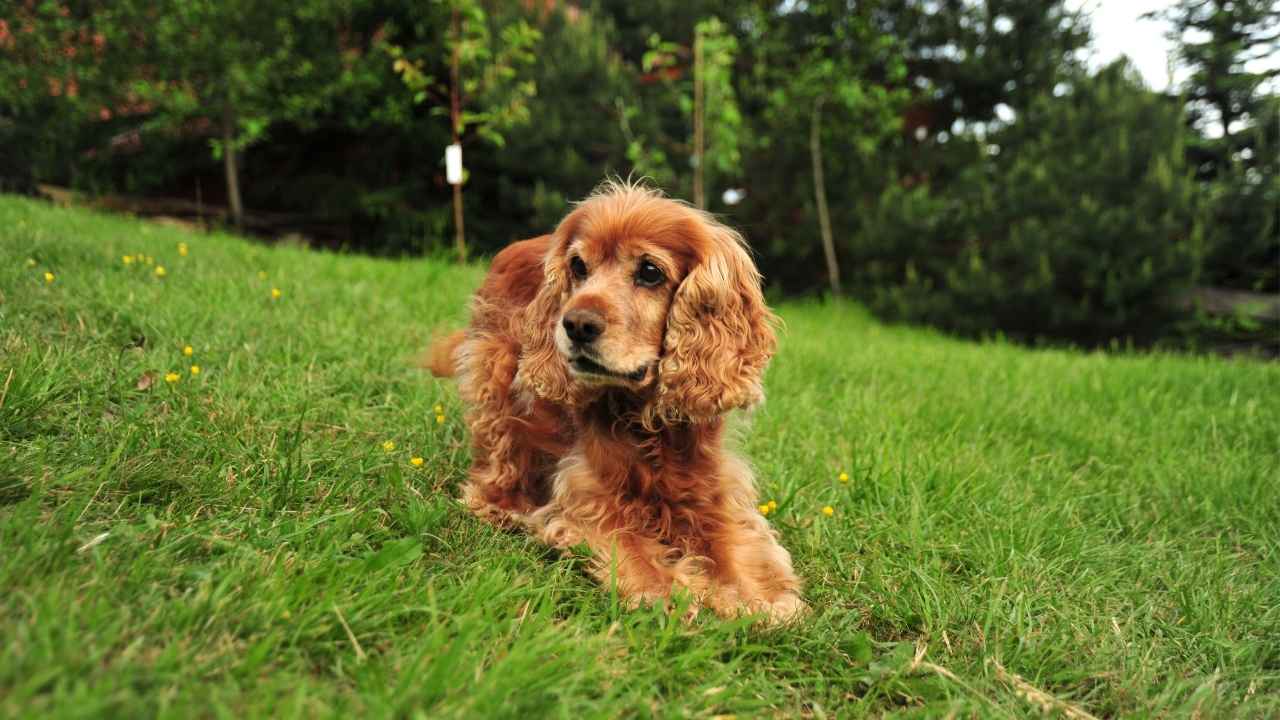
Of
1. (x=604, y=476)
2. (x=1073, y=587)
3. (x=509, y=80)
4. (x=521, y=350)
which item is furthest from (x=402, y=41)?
(x=1073, y=587)

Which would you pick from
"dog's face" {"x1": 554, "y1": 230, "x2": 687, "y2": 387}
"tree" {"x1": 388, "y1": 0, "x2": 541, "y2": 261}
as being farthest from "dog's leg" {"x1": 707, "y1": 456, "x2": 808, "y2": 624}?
"tree" {"x1": 388, "y1": 0, "x2": 541, "y2": 261}

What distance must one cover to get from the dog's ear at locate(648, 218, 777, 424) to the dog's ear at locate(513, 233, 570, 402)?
0.32 m

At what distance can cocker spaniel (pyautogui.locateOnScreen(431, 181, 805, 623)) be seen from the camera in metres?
2.04

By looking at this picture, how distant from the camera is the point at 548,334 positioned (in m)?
2.37

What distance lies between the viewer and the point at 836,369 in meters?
4.82

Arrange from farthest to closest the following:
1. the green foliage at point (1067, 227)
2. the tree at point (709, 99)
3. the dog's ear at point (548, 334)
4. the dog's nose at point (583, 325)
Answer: the green foliage at point (1067, 227) → the tree at point (709, 99) → the dog's ear at point (548, 334) → the dog's nose at point (583, 325)

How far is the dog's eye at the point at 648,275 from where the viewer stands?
2.18 m

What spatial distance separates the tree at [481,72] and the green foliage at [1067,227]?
15.0 feet

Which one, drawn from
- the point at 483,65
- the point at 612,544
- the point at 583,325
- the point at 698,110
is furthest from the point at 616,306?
the point at 483,65

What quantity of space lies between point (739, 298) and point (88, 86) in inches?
327

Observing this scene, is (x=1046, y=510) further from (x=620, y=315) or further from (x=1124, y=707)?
(x=620, y=315)

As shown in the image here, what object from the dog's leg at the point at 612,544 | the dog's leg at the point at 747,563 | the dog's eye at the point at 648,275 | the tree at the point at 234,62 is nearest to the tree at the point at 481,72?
the tree at the point at 234,62

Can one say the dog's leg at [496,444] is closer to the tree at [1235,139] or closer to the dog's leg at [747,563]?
the dog's leg at [747,563]

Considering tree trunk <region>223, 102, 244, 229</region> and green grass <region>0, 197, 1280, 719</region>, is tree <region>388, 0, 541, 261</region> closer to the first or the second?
tree trunk <region>223, 102, 244, 229</region>
